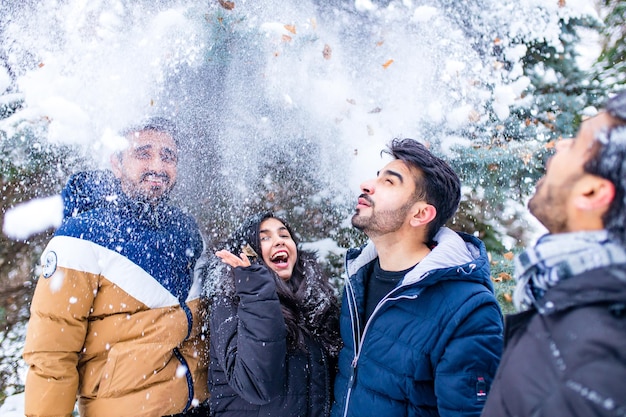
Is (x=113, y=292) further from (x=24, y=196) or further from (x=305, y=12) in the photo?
(x=305, y=12)

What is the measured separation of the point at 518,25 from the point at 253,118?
304 centimetres

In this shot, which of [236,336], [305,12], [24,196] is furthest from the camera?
[305,12]

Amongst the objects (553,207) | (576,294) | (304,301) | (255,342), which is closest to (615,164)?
(553,207)

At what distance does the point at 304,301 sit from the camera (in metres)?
2.62

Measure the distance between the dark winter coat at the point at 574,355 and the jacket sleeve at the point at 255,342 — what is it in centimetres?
121

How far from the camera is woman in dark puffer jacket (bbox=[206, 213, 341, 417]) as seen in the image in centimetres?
215

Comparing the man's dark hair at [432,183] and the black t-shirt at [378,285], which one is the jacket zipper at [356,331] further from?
the man's dark hair at [432,183]

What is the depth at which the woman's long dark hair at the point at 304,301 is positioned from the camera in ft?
8.05

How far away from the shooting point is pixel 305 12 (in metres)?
4.48

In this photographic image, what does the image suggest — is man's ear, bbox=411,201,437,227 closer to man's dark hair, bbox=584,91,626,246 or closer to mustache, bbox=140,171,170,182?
man's dark hair, bbox=584,91,626,246

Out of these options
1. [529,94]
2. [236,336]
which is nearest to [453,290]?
[236,336]

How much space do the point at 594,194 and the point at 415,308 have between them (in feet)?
3.69

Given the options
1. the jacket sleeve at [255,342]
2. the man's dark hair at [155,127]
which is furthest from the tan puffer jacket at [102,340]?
the man's dark hair at [155,127]

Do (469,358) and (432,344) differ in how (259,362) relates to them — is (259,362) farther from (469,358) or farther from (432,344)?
(469,358)
